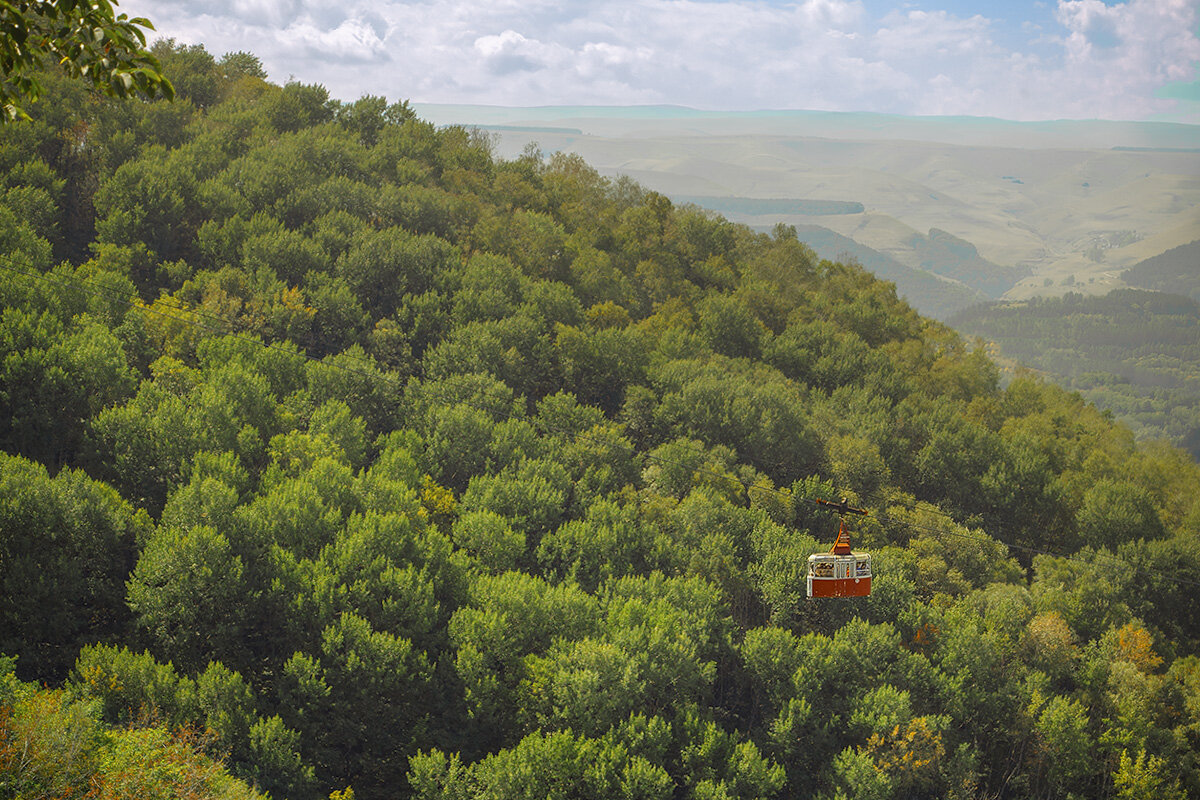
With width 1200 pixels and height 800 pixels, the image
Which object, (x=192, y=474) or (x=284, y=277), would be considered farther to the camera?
(x=284, y=277)

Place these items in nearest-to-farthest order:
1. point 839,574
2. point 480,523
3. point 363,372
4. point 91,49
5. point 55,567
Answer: point 91,49 → point 839,574 → point 55,567 → point 480,523 → point 363,372

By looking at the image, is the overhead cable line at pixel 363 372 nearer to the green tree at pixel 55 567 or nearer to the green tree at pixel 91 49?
the green tree at pixel 55 567

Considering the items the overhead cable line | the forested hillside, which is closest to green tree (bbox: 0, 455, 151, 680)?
the forested hillside

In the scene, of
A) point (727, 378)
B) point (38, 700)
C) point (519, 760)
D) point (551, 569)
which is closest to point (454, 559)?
point (551, 569)

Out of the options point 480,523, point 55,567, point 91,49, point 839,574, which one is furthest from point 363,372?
point 91,49

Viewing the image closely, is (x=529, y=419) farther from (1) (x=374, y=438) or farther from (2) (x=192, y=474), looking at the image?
(2) (x=192, y=474)

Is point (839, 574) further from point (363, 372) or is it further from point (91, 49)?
point (363, 372)
